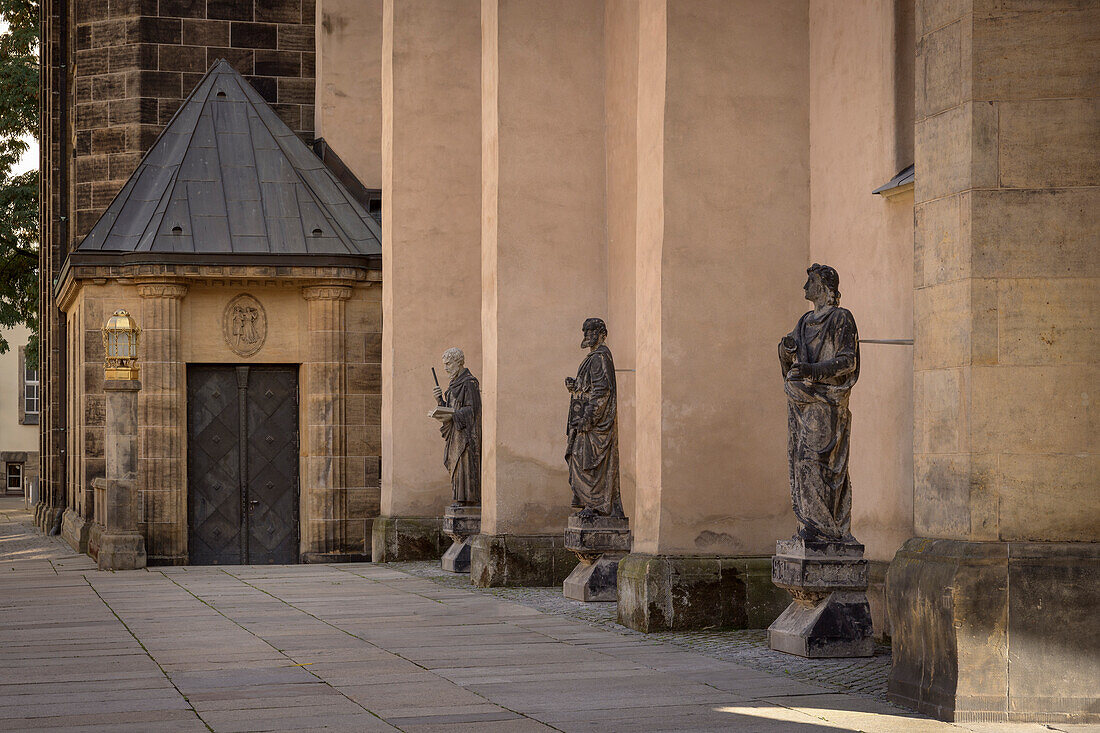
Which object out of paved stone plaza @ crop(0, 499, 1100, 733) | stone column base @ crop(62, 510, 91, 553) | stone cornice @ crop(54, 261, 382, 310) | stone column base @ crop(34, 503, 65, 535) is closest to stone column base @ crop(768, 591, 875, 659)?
paved stone plaza @ crop(0, 499, 1100, 733)

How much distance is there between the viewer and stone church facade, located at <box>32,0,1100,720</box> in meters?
7.70

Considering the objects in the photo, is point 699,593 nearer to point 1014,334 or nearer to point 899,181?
point 899,181

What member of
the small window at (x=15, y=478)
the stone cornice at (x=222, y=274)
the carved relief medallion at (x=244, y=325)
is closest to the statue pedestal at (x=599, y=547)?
the stone cornice at (x=222, y=274)

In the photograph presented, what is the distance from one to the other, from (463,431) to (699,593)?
5.79 metres

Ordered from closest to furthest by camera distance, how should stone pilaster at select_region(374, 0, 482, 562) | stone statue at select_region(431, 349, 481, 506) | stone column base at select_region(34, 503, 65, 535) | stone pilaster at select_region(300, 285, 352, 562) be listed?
stone statue at select_region(431, 349, 481, 506)
stone pilaster at select_region(374, 0, 482, 562)
stone pilaster at select_region(300, 285, 352, 562)
stone column base at select_region(34, 503, 65, 535)

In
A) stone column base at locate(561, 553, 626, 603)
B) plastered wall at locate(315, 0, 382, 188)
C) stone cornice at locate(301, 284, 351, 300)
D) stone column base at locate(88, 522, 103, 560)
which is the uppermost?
plastered wall at locate(315, 0, 382, 188)

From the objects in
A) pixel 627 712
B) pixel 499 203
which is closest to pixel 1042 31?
pixel 627 712

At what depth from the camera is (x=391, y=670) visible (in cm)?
940

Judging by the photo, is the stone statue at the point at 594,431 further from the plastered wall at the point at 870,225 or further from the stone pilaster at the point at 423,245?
the stone pilaster at the point at 423,245

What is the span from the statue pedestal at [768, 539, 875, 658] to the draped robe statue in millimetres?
6980

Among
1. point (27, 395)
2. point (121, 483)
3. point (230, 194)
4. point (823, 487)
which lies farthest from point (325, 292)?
point (27, 395)

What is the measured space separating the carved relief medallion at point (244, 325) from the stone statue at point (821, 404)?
11.3 meters

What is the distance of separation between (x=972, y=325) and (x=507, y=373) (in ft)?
24.7

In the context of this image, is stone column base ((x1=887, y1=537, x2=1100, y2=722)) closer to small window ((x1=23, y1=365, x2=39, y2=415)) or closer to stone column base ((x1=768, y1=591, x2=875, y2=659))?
stone column base ((x1=768, y1=591, x2=875, y2=659))
